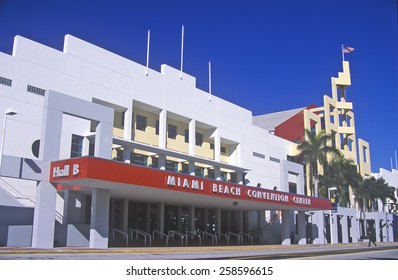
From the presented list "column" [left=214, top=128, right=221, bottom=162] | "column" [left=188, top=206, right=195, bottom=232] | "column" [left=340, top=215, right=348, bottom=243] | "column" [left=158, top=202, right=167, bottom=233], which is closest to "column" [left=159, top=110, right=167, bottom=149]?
"column" [left=158, top=202, right=167, bottom=233]

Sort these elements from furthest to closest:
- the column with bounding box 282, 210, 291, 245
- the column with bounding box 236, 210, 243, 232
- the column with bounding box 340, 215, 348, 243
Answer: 1. the column with bounding box 340, 215, 348, 243
2. the column with bounding box 236, 210, 243, 232
3. the column with bounding box 282, 210, 291, 245

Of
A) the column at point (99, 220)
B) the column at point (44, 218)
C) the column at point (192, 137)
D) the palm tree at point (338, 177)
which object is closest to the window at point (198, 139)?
the column at point (192, 137)

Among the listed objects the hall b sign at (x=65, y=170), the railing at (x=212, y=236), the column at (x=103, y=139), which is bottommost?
the railing at (x=212, y=236)

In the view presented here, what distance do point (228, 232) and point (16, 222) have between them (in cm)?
1948

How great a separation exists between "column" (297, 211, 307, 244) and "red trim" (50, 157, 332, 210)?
276 inches

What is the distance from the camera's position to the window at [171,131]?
119 feet

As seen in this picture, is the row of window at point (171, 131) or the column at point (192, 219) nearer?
the row of window at point (171, 131)

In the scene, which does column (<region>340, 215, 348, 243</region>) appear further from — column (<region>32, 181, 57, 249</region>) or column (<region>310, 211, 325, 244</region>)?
column (<region>32, 181, 57, 249</region>)

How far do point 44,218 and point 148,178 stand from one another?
5.40 meters

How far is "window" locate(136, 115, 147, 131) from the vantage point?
3375cm

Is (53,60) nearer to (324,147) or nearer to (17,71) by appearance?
(17,71)

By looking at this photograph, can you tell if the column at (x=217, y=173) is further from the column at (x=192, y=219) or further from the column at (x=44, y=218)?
the column at (x=44, y=218)

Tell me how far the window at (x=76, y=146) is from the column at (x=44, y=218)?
641 cm

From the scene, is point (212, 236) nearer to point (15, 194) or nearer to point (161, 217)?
point (161, 217)
